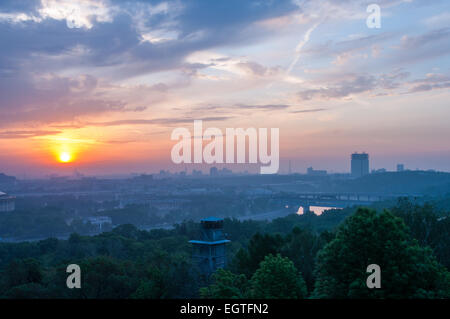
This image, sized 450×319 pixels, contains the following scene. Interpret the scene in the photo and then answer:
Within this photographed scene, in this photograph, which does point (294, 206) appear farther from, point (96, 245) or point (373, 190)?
point (96, 245)

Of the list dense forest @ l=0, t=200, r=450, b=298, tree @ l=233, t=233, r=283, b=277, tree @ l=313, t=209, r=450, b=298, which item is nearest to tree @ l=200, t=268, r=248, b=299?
dense forest @ l=0, t=200, r=450, b=298

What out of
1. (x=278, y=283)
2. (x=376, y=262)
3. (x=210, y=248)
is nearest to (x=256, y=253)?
(x=210, y=248)

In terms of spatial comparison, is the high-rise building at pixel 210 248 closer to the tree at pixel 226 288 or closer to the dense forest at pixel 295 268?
the dense forest at pixel 295 268

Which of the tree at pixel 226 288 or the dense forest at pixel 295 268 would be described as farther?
the tree at pixel 226 288

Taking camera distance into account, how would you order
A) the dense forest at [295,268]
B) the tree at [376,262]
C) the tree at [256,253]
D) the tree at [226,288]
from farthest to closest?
the tree at [256,253] → the tree at [226,288] → the dense forest at [295,268] → the tree at [376,262]

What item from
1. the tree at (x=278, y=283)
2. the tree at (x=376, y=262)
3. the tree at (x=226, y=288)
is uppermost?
the tree at (x=376, y=262)

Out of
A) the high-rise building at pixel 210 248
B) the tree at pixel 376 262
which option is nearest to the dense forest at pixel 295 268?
the tree at pixel 376 262

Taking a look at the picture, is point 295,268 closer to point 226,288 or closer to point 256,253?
point 226,288
